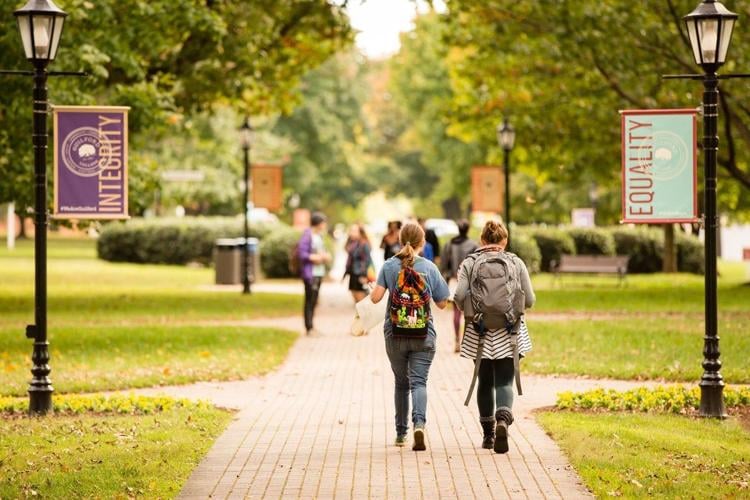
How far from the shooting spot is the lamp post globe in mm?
12328

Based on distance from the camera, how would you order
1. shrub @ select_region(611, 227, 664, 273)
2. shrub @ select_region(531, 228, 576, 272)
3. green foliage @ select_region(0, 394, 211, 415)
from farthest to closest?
1. shrub @ select_region(611, 227, 664, 273)
2. shrub @ select_region(531, 228, 576, 272)
3. green foliage @ select_region(0, 394, 211, 415)

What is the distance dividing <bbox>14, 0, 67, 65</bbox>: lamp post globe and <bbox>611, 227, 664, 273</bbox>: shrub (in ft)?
117

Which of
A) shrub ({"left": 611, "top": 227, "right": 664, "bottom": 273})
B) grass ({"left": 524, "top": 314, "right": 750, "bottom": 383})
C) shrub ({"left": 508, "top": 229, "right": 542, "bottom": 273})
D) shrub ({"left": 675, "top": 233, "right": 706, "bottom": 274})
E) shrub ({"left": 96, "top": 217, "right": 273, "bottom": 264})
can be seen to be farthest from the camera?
shrub ({"left": 96, "top": 217, "right": 273, "bottom": 264})

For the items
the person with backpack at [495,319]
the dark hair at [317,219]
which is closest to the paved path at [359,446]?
the person with backpack at [495,319]

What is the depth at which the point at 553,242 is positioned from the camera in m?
45.1

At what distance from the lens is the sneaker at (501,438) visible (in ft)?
32.9

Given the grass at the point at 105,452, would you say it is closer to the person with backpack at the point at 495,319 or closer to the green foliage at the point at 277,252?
the person with backpack at the point at 495,319

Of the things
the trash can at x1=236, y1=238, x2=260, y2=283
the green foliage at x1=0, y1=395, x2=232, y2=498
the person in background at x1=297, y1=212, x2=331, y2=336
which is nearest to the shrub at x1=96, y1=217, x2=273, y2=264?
the trash can at x1=236, y1=238, x2=260, y2=283

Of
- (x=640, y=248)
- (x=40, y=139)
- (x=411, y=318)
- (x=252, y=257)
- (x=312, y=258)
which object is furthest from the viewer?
(x=640, y=248)

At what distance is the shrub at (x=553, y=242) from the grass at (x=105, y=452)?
32.9m

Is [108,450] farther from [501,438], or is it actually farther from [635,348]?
[635,348]

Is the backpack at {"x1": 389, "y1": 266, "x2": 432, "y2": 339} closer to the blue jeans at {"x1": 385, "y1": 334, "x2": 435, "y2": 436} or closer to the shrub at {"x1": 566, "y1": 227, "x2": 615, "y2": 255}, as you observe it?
the blue jeans at {"x1": 385, "y1": 334, "x2": 435, "y2": 436}

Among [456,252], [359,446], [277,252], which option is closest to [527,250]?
[277,252]

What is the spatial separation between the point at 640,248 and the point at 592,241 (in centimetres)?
195
